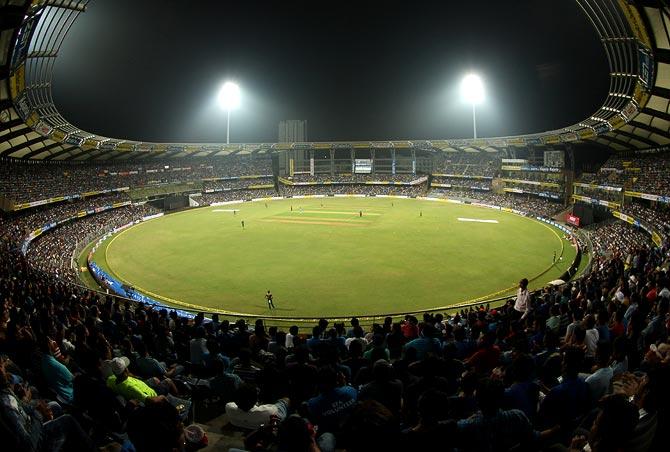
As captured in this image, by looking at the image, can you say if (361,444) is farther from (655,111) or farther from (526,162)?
(526,162)

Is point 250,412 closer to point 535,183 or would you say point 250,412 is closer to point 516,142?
point 535,183

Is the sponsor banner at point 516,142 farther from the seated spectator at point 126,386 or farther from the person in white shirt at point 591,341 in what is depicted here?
the seated spectator at point 126,386

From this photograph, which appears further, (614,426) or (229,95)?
(229,95)

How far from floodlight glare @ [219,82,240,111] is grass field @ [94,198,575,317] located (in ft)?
89.8

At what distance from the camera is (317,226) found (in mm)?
56719

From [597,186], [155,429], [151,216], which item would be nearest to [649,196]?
[597,186]

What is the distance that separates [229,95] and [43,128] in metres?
43.1

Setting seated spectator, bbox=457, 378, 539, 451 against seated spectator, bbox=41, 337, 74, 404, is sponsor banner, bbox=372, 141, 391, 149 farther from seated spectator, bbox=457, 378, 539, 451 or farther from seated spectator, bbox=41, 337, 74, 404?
seated spectator, bbox=457, 378, 539, 451

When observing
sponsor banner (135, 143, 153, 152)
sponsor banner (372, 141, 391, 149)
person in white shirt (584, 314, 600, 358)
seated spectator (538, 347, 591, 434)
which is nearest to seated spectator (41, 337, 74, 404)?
seated spectator (538, 347, 591, 434)

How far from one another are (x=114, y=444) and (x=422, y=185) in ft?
293

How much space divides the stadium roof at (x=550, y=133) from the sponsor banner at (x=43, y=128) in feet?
0.44

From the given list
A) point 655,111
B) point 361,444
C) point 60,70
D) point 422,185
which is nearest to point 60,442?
point 361,444

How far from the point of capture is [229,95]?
8162cm

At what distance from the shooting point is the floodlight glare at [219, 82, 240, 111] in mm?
80812
